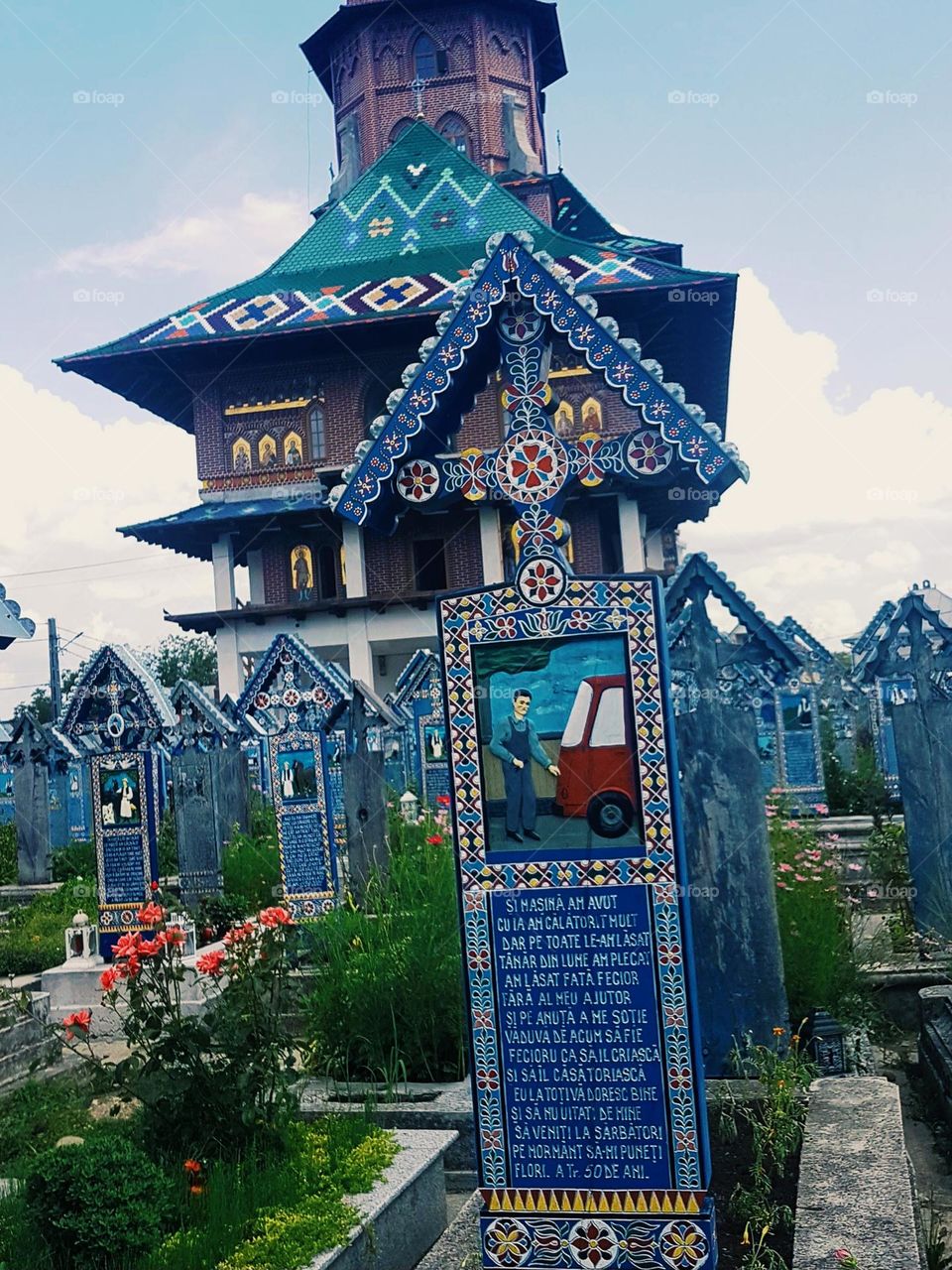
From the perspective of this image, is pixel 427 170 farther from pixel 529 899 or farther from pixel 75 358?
pixel 529 899

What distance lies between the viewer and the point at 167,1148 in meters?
5.14

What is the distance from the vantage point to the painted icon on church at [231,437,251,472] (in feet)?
106

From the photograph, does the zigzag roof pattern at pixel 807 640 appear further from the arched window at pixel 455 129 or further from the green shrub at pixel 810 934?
the arched window at pixel 455 129

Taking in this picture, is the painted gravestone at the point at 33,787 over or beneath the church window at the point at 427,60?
beneath

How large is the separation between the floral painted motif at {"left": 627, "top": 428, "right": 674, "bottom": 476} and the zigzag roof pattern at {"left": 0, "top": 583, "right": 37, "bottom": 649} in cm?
389

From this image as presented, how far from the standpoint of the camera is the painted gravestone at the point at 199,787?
1379 centimetres

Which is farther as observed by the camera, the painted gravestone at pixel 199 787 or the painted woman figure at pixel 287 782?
the painted gravestone at pixel 199 787

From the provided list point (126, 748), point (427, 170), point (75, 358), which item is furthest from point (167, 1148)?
point (427, 170)

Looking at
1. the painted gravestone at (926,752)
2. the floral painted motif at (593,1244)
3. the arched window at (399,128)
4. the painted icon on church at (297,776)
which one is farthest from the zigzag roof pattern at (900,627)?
the arched window at (399,128)

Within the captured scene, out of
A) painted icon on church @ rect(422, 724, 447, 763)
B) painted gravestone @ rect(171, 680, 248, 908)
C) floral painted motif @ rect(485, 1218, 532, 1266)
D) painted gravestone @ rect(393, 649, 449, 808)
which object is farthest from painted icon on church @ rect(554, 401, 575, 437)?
floral painted motif @ rect(485, 1218, 532, 1266)

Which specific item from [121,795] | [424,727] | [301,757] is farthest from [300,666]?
[424,727]

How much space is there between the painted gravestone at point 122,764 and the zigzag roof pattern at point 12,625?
11.0ft

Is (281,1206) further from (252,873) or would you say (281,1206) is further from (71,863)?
(71,863)

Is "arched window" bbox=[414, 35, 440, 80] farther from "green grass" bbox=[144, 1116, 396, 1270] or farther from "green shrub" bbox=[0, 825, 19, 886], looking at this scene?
"green grass" bbox=[144, 1116, 396, 1270]
